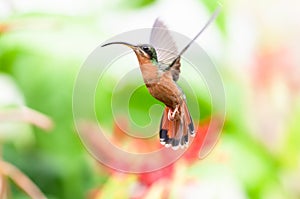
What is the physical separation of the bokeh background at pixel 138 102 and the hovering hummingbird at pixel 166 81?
0.08ft

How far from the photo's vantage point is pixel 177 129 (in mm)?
1071

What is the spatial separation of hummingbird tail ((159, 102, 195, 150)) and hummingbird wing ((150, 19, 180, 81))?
0.14ft

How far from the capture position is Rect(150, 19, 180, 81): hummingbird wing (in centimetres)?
104

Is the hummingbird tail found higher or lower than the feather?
lower

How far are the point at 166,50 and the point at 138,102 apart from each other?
8 centimetres

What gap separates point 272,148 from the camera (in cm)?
114

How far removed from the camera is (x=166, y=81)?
1043 millimetres

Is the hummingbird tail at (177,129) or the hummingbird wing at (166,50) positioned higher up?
the hummingbird wing at (166,50)

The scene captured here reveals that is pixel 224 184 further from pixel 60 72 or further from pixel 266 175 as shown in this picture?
pixel 60 72

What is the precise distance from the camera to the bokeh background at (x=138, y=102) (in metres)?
1.11

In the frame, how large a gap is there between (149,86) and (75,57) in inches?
4.4

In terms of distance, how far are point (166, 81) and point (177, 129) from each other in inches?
2.6

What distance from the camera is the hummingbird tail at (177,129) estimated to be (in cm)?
107

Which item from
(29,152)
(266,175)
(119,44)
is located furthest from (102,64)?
(266,175)
